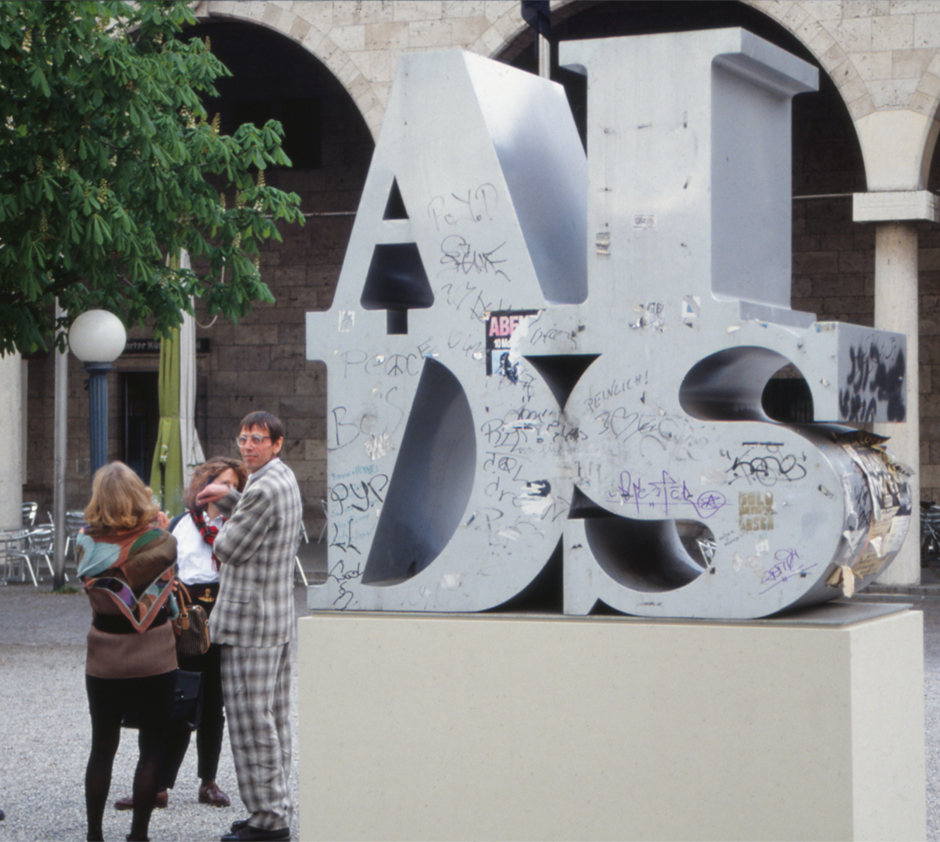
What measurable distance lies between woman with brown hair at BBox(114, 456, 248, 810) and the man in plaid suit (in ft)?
1.69

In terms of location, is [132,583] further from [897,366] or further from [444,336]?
[897,366]

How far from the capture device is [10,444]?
1802 cm

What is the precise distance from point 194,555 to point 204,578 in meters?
0.11

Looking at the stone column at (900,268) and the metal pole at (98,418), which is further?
the stone column at (900,268)

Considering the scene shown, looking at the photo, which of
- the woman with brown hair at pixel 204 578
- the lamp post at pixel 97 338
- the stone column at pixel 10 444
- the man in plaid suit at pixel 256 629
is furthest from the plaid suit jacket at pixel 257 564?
the stone column at pixel 10 444

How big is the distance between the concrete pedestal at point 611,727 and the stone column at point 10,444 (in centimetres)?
1461

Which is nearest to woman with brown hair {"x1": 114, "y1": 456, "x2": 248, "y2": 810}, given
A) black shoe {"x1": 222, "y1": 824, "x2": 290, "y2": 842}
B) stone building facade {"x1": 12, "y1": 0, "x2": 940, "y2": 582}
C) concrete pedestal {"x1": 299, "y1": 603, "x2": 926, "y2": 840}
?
black shoe {"x1": 222, "y1": 824, "x2": 290, "y2": 842}

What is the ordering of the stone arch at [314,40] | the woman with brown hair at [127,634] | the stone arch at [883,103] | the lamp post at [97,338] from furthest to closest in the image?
1. the stone arch at [314,40]
2. the stone arch at [883,103]
3. the lamp post at [97,338]
4. the woman with brown hair at [127,634]

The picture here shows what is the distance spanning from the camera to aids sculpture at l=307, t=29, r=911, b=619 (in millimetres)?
3877

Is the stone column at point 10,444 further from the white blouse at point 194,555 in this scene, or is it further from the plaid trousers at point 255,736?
the plaid trousers at point 255,736

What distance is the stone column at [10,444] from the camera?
58.8ft

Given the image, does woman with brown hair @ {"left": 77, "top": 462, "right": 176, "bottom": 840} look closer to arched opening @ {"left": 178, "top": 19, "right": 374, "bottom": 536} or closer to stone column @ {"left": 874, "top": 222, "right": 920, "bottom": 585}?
stone column @ {"left": 874, "top": 222, "right": 920, "bottom": 585}

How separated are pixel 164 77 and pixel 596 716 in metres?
8.30

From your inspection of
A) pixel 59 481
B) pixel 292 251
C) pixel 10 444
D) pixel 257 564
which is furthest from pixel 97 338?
pixel 292 251
